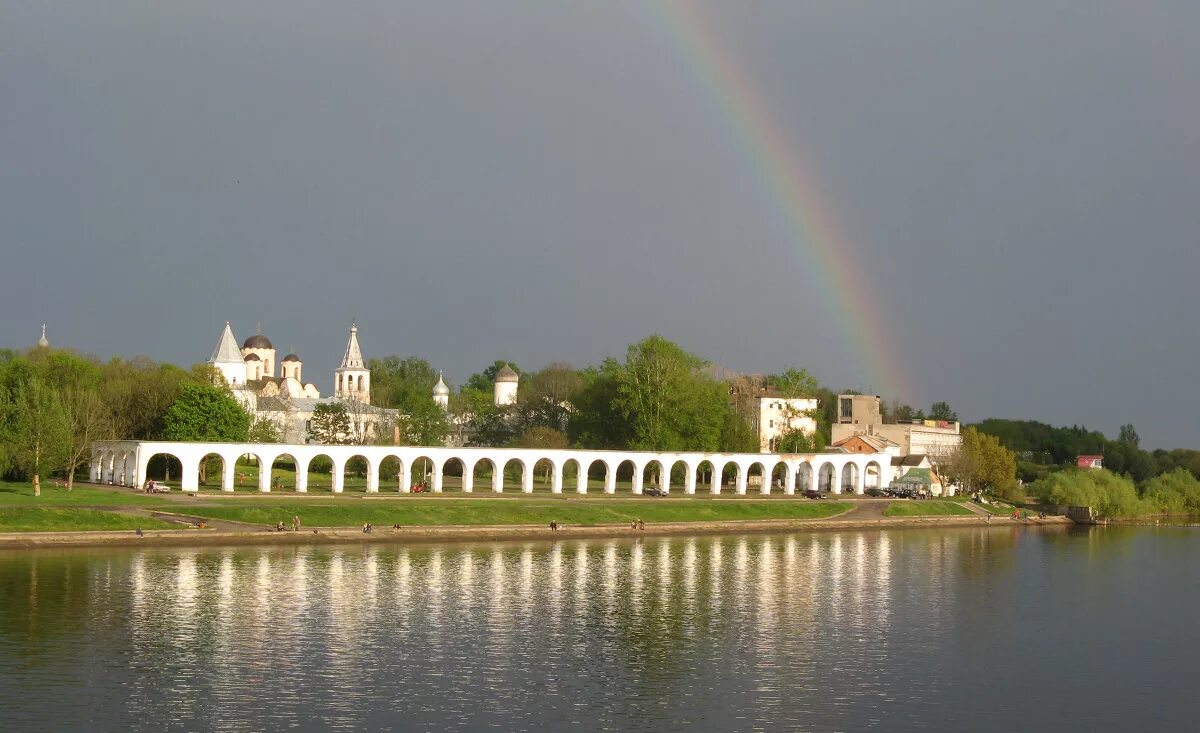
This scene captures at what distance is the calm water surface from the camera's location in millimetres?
28578

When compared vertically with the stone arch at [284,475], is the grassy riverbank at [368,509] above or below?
below

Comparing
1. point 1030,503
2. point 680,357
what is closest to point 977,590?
point 680,357

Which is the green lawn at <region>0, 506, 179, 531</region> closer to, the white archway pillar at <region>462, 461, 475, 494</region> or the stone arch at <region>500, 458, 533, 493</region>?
the white archway pillar at <region>462, 461, 475, 494</region>

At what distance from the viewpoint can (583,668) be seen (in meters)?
33.3

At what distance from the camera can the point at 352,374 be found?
5709 inches

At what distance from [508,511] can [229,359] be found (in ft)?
217

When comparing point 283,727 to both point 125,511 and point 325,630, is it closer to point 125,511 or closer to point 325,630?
point 325,630

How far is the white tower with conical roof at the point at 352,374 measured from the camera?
144500 mm

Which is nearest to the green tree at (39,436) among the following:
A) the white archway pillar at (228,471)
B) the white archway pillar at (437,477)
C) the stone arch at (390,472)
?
the white archway pillar at (228,471)

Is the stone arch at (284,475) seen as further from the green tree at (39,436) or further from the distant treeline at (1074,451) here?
the distant treeline at (1074,451)

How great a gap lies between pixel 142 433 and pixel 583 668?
2311 inches

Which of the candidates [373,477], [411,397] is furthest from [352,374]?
[373,477]

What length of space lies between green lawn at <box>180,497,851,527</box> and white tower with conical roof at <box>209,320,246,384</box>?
57.3 meters

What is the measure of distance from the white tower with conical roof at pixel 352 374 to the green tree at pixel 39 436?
2970 inches
